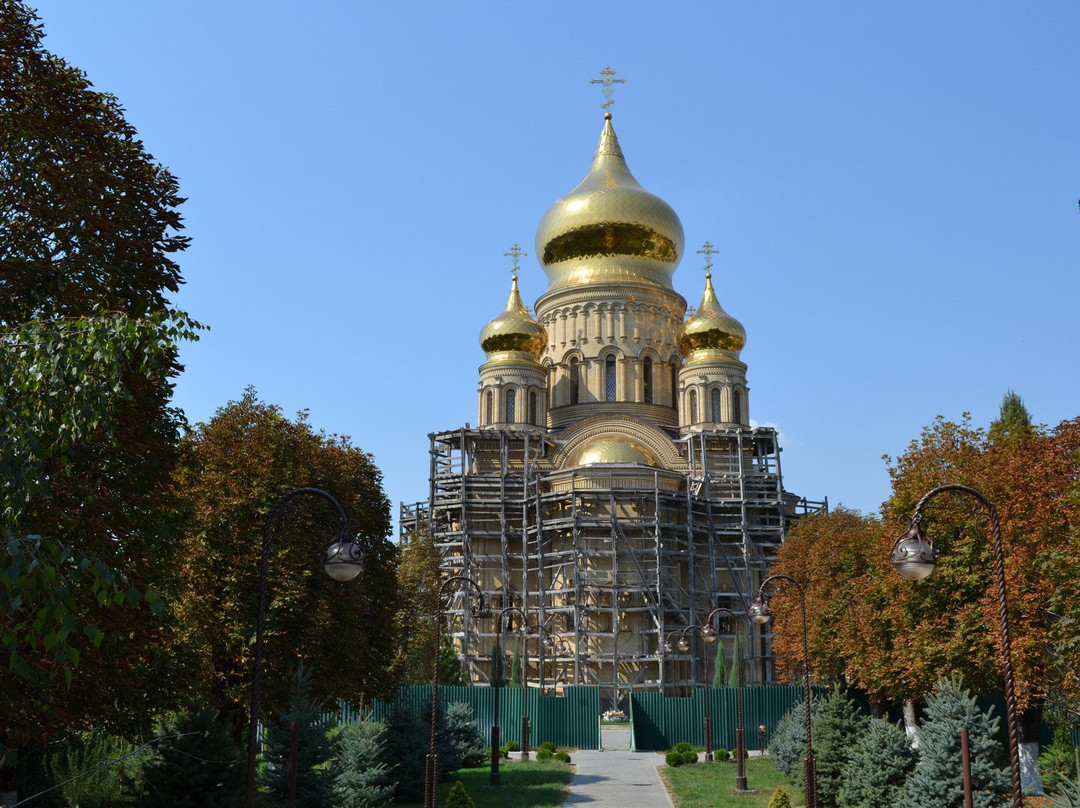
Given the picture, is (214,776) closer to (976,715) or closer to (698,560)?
(976,715)

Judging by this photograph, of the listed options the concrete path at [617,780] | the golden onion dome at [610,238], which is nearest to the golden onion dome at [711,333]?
the golden onion dome at [610,238]

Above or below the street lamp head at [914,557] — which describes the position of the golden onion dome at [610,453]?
above

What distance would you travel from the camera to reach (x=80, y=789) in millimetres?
15508

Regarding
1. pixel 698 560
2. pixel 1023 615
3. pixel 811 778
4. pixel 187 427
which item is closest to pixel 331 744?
pixel 187 427

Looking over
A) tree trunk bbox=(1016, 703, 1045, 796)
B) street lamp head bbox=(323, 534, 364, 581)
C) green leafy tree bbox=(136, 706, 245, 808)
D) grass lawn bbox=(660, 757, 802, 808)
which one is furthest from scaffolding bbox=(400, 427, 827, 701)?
street lamp head bbox=(323, 534, 364, 581)

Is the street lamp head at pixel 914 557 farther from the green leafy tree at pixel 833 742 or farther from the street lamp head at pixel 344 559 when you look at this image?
the green leafy tree at pixel 833 742

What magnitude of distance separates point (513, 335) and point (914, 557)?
1878 inches

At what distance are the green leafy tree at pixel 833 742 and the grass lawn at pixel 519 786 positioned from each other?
5.60 metres

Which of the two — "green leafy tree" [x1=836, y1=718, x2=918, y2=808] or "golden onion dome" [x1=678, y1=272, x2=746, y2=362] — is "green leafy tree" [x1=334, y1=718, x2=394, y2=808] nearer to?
"green leafy tree" [x1=836, y1=718, x2=918, y2=808]

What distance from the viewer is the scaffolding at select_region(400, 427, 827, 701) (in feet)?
165

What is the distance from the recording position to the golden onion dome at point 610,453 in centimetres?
5306

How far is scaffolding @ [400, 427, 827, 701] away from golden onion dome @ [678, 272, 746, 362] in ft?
16.5

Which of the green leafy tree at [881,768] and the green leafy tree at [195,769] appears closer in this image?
the green leafy tree at [195,769]

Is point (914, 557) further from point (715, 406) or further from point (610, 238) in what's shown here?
point (610, 238)
